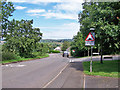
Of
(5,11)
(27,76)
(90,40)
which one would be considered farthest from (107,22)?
(5,11)

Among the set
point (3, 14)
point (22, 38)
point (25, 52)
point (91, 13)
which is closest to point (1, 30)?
point (3, 14)

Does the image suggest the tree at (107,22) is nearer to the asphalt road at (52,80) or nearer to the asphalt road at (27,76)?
the asphalt road at (52,80)

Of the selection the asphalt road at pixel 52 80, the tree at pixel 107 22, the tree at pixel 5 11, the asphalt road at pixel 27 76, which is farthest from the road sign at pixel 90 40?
the tree at pixel 5 11

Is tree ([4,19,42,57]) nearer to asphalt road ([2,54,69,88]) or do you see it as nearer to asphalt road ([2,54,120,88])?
asphalt road ([2,54,69,88])

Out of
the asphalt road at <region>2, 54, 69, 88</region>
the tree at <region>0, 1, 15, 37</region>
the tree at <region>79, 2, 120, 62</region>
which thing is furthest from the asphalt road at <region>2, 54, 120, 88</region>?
the tree at <region>0, 1, 15, 37</region>

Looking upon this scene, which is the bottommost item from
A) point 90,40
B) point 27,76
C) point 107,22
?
point 27,76

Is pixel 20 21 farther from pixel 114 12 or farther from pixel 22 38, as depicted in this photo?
pixel 114 12

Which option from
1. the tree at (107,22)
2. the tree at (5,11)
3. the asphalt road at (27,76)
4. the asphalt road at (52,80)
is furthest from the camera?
the tree at (5,11)

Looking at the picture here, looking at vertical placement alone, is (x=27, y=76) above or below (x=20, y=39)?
below

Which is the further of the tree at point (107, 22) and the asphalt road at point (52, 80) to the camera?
the tree at point (107, 22)

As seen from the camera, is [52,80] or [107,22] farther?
[107,22]

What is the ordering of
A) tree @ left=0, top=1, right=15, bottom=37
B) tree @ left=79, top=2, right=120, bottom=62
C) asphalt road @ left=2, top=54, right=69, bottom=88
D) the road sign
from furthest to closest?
tree @ left=0, top=1, right=15, bottom=37 → the road sign → tree @ left=79, top=2, right=120, bottom=62 → asphalt road @ left=2, top=54, right=69, bottom=88

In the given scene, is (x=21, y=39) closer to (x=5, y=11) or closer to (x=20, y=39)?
(x=20, y=39)

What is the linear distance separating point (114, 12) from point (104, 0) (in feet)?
4.10
